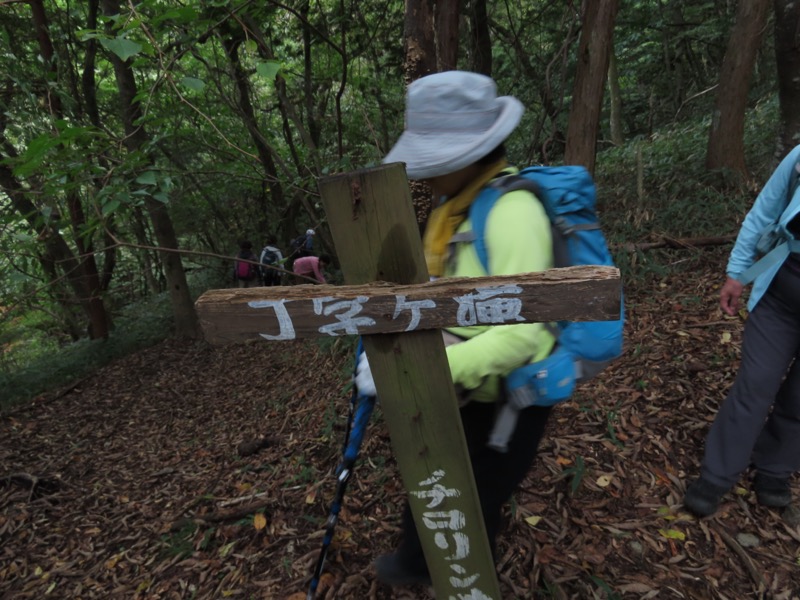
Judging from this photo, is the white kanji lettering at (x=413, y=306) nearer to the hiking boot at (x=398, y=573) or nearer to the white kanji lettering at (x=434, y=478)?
the white kanji lettering at (x=434, y=478)

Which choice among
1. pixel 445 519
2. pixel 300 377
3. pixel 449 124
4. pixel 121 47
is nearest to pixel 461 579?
pixel 445 519

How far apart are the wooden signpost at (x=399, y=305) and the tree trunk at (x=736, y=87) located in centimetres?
572

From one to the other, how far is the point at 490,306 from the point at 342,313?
32 centimetres

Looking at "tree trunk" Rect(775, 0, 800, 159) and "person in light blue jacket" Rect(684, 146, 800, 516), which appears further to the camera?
"tree trunk" Rect(775, 0, 800, 159)

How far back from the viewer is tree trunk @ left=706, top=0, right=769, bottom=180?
4.95m

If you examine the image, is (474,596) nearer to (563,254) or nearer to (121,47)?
(563,254)

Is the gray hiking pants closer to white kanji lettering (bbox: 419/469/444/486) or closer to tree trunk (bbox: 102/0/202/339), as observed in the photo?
white kanji lettering (bbox: 419/469/444/486)

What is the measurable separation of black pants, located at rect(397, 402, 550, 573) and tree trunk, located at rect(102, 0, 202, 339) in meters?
5.59

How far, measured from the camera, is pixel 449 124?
124 centimetres

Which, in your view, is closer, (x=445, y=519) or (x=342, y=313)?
(x=342, y=313)

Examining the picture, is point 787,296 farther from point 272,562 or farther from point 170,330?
point 170,330

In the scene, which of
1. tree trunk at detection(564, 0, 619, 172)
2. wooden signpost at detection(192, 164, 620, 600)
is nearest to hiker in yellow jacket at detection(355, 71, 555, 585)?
wooden signpost at detection(192, 164, 620, 600)

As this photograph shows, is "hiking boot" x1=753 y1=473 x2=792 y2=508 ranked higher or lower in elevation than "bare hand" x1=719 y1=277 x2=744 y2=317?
lower

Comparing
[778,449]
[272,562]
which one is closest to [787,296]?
[778,449]
